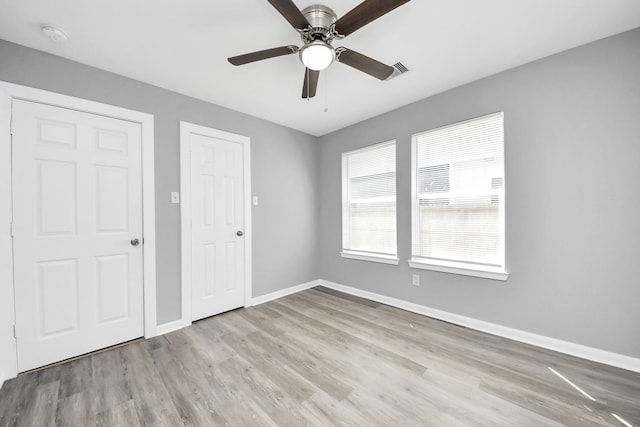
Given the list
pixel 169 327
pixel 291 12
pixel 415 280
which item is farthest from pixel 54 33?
pixel 415 280

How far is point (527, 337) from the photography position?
2.26 m

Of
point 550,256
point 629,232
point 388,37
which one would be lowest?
point 550,256

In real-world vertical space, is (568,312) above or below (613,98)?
below

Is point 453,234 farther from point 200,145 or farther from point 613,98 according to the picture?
point 200,145

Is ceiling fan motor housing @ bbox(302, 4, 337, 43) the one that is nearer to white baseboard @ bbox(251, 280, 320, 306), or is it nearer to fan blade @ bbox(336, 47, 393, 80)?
fan blade @ bbox(336, 47, 393, 80)

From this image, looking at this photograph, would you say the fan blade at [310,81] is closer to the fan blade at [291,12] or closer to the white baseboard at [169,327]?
the fan blade at [291,12]

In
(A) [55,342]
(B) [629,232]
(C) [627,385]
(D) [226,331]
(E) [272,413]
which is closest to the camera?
(E) [272,413]

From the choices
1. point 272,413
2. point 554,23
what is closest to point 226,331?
point 272,413

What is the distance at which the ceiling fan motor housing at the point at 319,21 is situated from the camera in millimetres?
1558

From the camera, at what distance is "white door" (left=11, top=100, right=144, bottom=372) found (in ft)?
6.37

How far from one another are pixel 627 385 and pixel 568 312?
53cm

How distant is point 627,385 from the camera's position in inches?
66.7

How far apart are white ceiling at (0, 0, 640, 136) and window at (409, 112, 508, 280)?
0.59 meters

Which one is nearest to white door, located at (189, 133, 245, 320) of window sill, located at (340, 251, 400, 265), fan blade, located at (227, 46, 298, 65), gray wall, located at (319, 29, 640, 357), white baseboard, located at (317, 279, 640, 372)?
fan blade, located at (227, 46, 298, 65)
